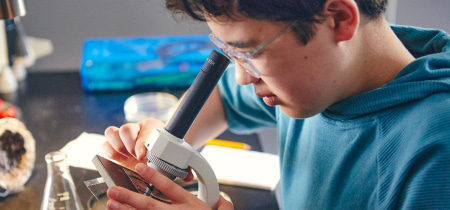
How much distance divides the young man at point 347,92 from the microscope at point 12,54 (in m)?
0.94

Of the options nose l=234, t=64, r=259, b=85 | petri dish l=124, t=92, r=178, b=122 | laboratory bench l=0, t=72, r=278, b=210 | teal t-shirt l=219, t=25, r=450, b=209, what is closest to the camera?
teal t-shirt l=219, t=25, r=450, b=209

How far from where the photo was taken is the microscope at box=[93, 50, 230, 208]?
76 cm

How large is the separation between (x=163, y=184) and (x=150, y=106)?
85 centimetres

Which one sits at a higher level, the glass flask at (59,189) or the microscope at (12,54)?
the microscope at (12,54)

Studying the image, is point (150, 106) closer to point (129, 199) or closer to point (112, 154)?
point (112, 154)

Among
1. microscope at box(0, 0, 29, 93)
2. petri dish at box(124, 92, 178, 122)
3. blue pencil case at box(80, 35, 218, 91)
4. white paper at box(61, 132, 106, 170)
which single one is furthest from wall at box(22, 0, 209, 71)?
white paper at box(61, 132, 106, 170)

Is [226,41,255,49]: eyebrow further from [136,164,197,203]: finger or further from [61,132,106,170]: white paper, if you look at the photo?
[61,132,106,170]: white paper

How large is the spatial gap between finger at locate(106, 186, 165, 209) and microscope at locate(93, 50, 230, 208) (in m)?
0.04

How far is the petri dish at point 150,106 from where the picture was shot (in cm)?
150

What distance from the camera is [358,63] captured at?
84 cm

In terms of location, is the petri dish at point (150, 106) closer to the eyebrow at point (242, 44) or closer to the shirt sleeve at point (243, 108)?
the shirt sleeve at point (243, 108)

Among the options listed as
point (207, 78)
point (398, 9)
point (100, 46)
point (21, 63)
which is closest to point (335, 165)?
point (207, 78)

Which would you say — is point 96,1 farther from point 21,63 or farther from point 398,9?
point 398,9

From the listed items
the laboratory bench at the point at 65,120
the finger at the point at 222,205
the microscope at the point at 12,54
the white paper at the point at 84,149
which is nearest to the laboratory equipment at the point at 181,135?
the finger at the point at 222,205
